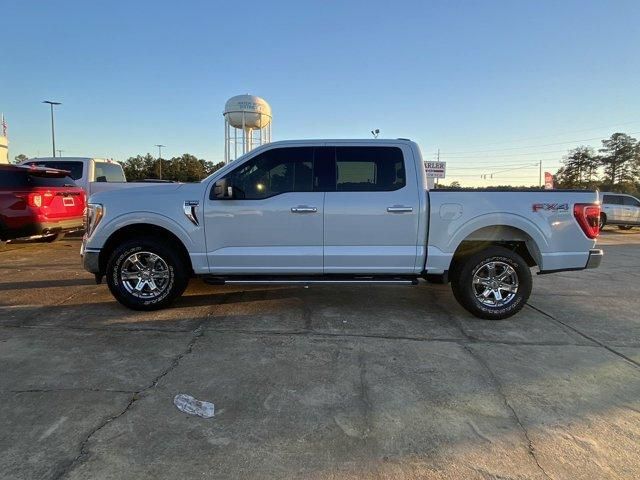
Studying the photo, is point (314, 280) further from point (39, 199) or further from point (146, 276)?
point (39, 199)

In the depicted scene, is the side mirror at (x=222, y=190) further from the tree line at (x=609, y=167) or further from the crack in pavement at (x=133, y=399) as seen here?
the tree line at (x=609, y=167)

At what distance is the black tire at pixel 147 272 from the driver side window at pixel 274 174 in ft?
3.72

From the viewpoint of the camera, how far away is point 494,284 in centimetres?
520

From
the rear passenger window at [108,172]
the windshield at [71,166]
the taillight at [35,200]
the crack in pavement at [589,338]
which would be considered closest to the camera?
the crack in pavement at [589,338]

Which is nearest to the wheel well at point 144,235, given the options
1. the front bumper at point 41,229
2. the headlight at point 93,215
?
the headlight at point 93,215

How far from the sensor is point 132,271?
5.21 metres

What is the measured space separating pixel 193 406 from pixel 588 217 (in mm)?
4741

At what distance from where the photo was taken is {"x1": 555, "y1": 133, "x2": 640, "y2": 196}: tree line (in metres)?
60.3

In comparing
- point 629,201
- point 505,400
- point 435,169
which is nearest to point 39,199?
point 505,400

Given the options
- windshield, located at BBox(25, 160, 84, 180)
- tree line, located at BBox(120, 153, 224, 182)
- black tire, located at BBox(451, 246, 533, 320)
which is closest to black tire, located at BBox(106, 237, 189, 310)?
black tire, located at BBox(451, 246, 533, 320)

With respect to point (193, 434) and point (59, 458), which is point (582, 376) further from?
point (59, 458)

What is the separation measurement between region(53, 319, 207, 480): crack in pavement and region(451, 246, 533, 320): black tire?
10.1 feet

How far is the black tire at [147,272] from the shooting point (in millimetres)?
5121

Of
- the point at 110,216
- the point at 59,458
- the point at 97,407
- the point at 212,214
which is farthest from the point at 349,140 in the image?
the point at 59,458
